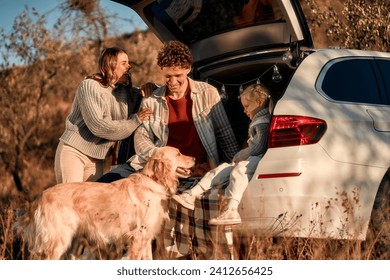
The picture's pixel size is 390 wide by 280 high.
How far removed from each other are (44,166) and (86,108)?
13.3 m

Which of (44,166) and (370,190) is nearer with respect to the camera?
(370,190)

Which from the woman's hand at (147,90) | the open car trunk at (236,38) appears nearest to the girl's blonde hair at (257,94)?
the open car trunk at (236,38)

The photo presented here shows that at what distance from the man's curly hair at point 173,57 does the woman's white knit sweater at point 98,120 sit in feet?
1.69

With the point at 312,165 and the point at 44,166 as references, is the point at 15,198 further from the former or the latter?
the point at 312,165

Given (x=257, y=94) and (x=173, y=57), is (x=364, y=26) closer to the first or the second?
(x=173, y=57)

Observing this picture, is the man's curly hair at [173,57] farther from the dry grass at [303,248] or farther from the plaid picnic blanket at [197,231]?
the dry grass at [303,248]

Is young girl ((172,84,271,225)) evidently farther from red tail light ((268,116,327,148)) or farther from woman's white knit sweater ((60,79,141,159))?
woman's white knit sweater ((60,79,141,159))

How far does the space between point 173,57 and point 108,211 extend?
1408 mm

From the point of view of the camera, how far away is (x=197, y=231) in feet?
17.6

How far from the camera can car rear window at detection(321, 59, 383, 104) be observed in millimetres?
5398

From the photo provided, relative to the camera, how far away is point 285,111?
17.0 ft

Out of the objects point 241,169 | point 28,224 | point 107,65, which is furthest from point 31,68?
point 241,169

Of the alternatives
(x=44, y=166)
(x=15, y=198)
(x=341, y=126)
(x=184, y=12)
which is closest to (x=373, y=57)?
(x=341, y=126)

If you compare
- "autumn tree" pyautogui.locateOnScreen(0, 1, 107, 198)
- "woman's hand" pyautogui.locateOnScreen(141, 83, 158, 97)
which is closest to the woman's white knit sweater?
"woman's hand" pyautogui.locateOnScreen(141, 83, 158, 97)
